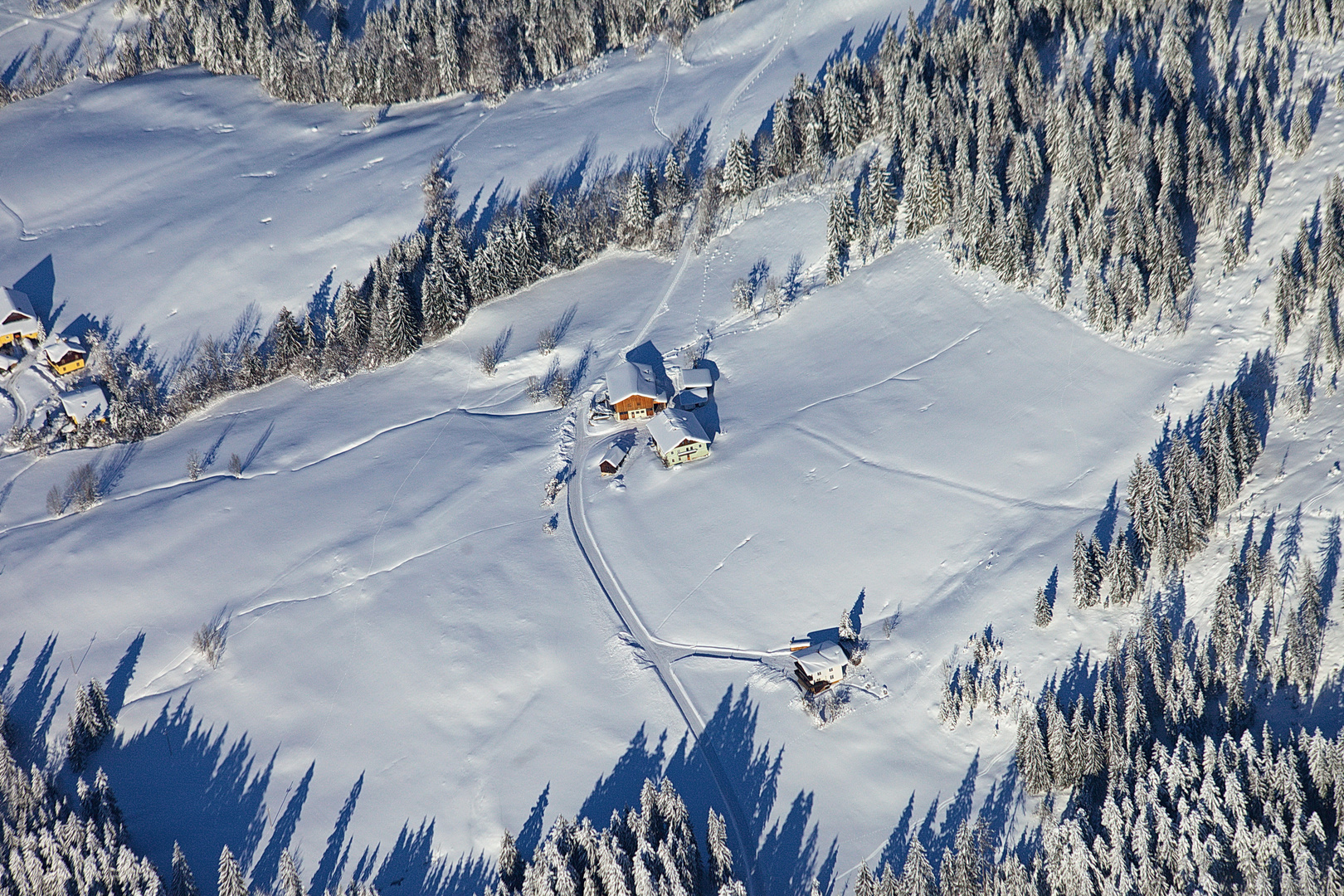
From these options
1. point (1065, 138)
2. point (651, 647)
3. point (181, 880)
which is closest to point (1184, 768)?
point (651, 647)

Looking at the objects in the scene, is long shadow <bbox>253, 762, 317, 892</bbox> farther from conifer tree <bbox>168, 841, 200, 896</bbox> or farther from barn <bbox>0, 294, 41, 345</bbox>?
barn <bbox>0, 294, 41, 345</bbox>

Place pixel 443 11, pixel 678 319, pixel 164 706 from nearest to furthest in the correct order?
pixel 164 706
pixel 678 319
pixel 443 11

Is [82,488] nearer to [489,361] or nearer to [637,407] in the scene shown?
[489,361]

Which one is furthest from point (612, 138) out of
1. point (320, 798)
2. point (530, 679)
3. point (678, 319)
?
point (320, 798)

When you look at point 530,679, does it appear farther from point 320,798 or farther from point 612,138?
point 612,138

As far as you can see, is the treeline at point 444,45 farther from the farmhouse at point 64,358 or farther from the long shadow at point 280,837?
the long shadow at point 280,837

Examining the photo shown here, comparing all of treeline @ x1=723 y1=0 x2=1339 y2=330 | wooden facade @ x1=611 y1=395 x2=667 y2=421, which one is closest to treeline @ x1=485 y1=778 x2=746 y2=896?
wooden facade @ x1=611 y1=395 x2=667 y2=421

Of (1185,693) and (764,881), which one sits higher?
(1185,693)
